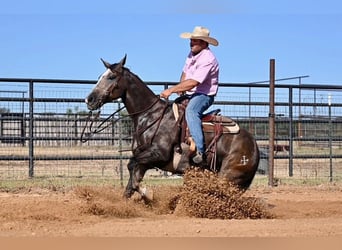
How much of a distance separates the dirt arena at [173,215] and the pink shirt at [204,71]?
130 centimetres

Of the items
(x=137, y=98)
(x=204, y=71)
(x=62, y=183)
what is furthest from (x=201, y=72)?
(x=62, y=183)

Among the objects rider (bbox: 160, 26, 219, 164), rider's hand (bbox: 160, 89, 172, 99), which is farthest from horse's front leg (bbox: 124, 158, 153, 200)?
rider's hand (bbox: 160, 89, 172, 99)

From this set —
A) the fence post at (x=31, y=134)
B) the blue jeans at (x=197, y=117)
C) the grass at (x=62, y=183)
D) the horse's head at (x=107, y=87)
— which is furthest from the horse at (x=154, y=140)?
the fence post at (x=31, y=134)

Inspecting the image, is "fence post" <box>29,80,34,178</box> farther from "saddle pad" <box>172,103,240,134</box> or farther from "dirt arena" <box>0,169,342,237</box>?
"saddle pad" <box>172,103,240,134</box>

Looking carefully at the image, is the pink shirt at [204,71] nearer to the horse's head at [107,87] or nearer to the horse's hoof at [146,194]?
the horse's head at [107,87]

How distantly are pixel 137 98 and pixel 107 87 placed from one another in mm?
475

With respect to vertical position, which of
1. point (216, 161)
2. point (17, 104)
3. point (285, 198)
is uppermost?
point (17, 104)

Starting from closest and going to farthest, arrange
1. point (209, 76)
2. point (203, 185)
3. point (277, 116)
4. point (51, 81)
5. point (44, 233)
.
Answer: point (44, 233) → point (203, 185) → point (209, 76) → point (51, 81) → point (277, 116)

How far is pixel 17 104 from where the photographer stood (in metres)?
13.7

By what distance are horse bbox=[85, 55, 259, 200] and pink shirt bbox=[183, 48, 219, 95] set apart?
57cm

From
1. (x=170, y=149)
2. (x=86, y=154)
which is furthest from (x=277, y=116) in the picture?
(x=170, y=149)

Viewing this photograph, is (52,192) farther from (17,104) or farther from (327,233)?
(327,233)

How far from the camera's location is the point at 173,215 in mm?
8492

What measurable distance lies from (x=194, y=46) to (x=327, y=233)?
11.5 ft
